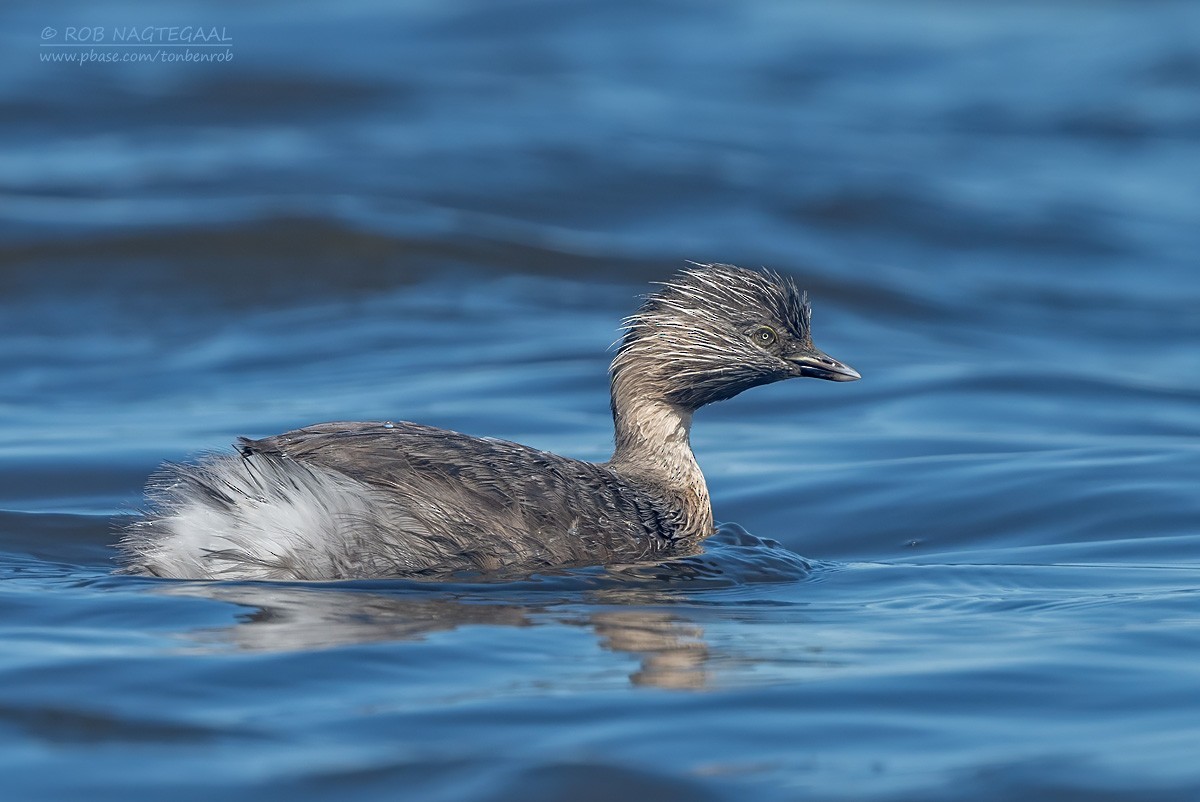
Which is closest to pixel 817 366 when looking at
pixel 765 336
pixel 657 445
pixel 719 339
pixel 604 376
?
pixel 765 336

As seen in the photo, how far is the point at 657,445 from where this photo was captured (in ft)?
30.7

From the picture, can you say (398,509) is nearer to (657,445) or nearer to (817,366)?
(657,445)

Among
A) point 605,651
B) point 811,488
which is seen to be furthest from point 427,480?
point 811,488

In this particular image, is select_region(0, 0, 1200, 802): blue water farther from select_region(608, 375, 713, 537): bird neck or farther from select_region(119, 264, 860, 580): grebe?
select_region(608, 375, 713, 537): bird neck

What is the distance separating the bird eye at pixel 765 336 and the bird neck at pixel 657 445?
20.7 inches

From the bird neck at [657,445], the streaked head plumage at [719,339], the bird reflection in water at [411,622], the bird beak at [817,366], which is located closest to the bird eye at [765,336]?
the streaked head plumage at [719,339]

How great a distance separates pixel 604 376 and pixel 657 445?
4400mm

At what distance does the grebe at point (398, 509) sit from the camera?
740cm

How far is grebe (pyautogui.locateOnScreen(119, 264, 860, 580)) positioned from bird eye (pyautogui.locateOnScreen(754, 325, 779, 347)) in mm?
142

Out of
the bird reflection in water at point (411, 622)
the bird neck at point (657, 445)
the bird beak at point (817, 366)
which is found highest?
the bird beak at point (817, 366)

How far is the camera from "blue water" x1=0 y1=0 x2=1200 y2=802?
6.07 m

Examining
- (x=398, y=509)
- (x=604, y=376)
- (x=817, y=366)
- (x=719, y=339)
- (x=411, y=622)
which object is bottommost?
(x=411, y=622)

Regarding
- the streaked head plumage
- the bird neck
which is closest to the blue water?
the bird neck

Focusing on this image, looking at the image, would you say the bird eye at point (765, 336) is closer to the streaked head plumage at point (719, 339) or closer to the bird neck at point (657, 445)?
the streaked head plumage at point (719, 339)
